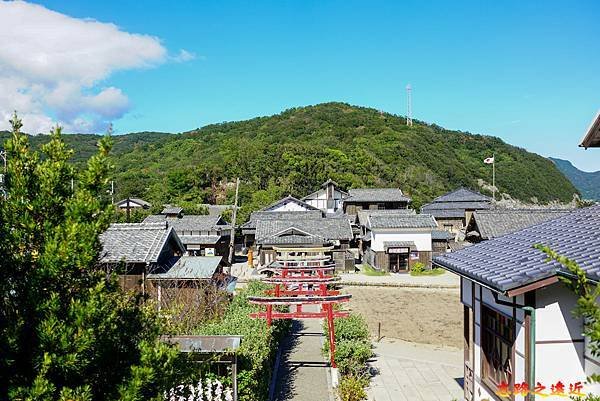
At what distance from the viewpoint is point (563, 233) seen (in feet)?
25.1

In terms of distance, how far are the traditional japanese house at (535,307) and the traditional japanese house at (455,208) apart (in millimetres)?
43681

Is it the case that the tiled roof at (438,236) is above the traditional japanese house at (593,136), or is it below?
below

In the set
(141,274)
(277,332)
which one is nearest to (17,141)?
(277,332)

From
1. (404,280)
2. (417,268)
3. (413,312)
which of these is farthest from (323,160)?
(413,312)

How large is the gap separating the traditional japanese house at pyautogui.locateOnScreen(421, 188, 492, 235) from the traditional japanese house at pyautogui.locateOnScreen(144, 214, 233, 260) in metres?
23.9

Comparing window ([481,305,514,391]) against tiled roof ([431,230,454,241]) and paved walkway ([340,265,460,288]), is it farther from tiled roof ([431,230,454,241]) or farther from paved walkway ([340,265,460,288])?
tiled roof ([431,230,454,241])

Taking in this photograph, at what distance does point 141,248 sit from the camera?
720 inches

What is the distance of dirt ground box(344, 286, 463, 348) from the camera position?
67.4 ft

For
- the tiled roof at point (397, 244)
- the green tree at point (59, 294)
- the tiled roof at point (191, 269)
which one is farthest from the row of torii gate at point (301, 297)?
the tiled roof at point (397, 244)

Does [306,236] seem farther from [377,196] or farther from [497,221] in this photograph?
[377,196]

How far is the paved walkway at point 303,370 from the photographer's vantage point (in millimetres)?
12328

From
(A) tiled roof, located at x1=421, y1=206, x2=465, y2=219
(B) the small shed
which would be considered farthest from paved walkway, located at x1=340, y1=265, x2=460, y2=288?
(B) the small shed

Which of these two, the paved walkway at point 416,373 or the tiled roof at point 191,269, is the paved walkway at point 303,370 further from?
the tiled roof at point 191,269

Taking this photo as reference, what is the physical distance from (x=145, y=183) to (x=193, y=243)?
37031 millimetres
